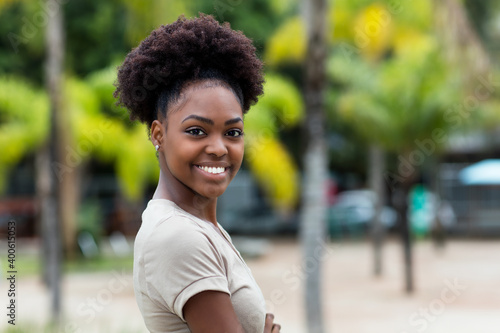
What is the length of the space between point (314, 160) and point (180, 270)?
648 centimetres

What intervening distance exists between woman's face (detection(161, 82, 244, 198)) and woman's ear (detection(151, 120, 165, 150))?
34 millimetres

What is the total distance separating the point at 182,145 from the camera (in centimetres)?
171

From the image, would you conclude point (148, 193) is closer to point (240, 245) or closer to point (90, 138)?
point (240, 245)

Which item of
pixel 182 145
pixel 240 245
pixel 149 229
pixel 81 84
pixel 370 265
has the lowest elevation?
pixel 149 229

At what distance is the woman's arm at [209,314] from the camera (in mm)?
1533

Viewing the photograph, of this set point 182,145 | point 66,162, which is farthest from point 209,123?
point 66,162

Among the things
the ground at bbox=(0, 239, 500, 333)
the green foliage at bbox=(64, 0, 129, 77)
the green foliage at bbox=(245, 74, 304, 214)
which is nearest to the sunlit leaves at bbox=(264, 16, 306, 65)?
the green foliage at bbox=(245, 74, 304, 214)

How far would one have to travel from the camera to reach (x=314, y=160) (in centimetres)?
795

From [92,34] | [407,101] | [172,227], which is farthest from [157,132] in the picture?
[92,34]

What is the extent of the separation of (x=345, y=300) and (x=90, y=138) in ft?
19.8

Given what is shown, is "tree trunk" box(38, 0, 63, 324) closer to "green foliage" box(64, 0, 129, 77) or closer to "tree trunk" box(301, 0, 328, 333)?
"tree trunk" box(301, 0, 328, 333)

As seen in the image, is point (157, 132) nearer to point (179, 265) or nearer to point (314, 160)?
point (179, 265)

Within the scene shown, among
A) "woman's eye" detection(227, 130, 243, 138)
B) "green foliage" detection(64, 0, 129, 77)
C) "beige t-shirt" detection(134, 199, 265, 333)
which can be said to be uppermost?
"green foliage" detection(64, 0, 129, 77)

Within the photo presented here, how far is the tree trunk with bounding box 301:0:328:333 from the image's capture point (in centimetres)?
776
